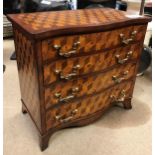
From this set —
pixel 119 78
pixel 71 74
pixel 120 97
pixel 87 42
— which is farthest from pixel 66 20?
pixel 120 97

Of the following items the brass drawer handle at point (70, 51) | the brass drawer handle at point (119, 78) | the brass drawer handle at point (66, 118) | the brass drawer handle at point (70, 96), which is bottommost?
the brass drawer handle at point (66, 118)

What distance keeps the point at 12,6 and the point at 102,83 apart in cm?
198

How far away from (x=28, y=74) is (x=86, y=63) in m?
0.40

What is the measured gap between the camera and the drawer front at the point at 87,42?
116 cm

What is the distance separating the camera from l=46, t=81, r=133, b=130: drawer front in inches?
55.4

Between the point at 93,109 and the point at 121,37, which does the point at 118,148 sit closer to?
the point at 93,109

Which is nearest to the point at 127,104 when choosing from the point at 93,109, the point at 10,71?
the point at 93,109

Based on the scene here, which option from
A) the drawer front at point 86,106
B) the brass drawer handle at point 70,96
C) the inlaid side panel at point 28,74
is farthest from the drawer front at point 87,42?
the drawer front at point 86,106

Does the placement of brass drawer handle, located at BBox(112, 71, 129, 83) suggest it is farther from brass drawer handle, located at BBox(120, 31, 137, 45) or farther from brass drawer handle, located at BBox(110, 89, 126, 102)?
brass drawer handle, located at BBox(120, 31, 137, 45)

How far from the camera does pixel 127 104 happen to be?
6.20ft

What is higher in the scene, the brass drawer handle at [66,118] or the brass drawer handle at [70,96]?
the brass drawer handle at [70,96]

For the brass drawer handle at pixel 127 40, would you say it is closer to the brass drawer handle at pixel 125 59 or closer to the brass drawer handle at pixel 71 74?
the brass drawer handle at pixel 125 59

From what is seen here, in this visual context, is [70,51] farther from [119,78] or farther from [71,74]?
[119,78]

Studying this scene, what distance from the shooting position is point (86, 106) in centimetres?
154
